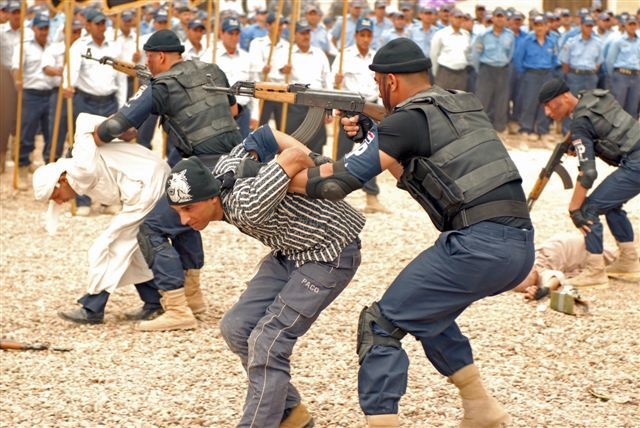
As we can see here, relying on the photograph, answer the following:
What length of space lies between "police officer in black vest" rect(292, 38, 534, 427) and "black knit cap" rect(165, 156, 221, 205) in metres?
0.43

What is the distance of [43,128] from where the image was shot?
45.4 ft

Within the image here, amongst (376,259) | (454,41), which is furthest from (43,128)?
(454,41)

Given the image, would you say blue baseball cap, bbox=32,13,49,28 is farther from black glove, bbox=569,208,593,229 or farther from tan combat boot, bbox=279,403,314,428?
tan combat boot, bbox=279,403,314,428

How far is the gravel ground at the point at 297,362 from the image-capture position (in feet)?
19.1

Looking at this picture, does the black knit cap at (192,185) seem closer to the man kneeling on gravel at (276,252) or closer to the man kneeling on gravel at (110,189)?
the man kneeling on gravel at (276,252)

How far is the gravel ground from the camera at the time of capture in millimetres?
5816

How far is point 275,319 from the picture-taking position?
194 inches

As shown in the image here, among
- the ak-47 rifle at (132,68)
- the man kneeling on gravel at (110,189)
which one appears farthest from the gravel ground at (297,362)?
the ak-47 rifle at (132,68)

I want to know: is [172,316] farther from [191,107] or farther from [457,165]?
[457,165]

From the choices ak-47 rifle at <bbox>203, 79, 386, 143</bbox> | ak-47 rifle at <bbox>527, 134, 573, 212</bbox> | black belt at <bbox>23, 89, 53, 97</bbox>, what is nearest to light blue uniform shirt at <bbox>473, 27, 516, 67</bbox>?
black belt at <bbox>23, 89, 53, 97</bbox>

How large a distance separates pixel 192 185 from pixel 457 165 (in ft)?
3.74

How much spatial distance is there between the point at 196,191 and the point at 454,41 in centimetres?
1320

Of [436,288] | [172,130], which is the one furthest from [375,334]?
[172,130]

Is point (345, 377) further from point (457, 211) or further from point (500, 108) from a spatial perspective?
point (500, 108)
